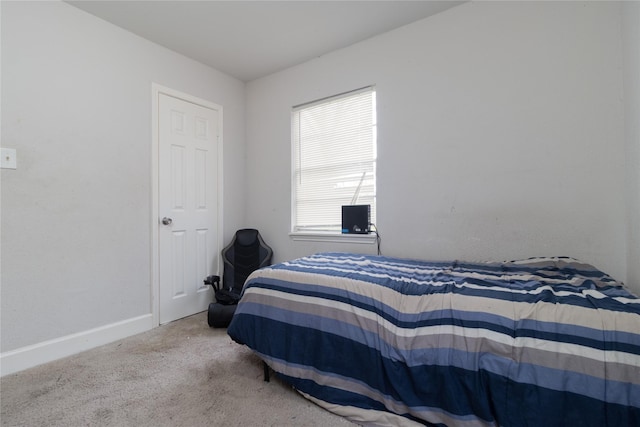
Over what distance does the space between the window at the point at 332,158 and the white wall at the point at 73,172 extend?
1.42 meters

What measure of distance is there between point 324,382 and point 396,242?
1.36m

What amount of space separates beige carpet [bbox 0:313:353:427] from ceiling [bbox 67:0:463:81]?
263 centimetres

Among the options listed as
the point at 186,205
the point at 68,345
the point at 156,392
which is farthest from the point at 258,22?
the point at 68,345

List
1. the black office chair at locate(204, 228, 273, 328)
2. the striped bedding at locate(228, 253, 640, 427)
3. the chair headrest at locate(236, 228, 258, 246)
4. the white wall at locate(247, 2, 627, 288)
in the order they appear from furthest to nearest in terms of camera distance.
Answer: the chair headrest at locate(236, 228, 258, 246) < the black office chair at locate(204, 228, 273, 328) < the white wall at locate(247, 2, 627, 288) < the striped bedding at locate(228, 253, 640, 427)

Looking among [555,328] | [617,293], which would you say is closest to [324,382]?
[555,328]

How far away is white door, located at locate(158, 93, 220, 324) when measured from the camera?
2629 millimetres

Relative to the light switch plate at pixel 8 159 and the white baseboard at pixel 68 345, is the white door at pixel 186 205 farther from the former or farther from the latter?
the light switch plate at pixel 8 159

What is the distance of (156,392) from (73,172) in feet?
5.62

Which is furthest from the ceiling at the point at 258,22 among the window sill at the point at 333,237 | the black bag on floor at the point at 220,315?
the black bag on floor at the point at 220,315

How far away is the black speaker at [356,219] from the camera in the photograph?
8.26 ft

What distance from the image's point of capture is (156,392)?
5.14 feet

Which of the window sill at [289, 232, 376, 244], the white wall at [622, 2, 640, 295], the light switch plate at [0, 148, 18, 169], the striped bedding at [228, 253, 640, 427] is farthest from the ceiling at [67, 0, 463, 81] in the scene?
the striped bedding at [228, 253, 640, 427]

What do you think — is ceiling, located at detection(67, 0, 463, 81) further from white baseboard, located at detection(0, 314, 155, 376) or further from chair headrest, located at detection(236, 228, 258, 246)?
white baseboard, located at detection(0, 314, 155, 376)

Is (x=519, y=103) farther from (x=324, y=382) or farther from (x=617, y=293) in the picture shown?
(x=324, y=382)
